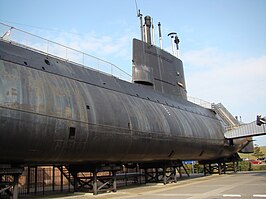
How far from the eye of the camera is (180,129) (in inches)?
771

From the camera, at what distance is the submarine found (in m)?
10.3

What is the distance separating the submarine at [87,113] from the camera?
10.3 meters

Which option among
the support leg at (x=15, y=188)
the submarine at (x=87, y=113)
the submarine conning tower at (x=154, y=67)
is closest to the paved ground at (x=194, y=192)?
the submarine at (x=87, y=113)

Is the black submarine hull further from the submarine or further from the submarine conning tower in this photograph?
the submarine conning tower

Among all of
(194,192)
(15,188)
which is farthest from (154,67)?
(15,188)

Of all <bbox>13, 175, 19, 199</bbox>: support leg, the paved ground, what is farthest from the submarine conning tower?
<bbox>13, 175, 19, 199</bbox>: support leg

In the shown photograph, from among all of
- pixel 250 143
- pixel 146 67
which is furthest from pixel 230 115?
pixel 146 67

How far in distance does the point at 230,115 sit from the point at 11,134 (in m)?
26.6

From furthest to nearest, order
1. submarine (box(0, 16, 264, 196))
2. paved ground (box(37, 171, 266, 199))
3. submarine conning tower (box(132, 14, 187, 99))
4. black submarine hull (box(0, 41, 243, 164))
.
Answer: submarine conning tower (box(132, 14, 187, 99)), paved ground (box(37, 171, 266, 199)), submarine (box(0, 16, 264, 196)), black submarine hull (box(0, 41, 243, 164))

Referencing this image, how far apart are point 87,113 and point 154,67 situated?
31.7 feet

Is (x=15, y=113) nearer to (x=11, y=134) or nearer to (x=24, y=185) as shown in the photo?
(x=11, y=134)

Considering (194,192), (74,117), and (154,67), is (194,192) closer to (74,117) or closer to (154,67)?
(74,117)

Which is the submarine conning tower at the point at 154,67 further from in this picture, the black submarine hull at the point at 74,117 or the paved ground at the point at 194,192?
the paved ground at the point at 194,192

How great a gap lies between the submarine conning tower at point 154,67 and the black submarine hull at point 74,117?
1.30 m
